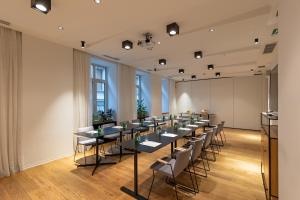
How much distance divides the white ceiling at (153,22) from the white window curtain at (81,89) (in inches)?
18.2

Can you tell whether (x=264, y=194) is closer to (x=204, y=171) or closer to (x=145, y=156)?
(x=204, y=171)

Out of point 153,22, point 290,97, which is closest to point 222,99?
point 153,22

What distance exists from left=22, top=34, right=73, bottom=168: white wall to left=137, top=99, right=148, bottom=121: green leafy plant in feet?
11.2

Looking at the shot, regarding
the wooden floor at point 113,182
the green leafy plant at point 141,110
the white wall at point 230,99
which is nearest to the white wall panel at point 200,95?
the white wall at point 230,99

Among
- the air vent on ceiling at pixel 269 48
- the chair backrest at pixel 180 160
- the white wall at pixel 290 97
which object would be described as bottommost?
the chair backrest at pixel 180 160

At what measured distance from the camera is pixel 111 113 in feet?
19.3

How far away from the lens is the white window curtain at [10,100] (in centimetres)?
305

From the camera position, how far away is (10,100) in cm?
314

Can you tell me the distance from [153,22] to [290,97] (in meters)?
2.35

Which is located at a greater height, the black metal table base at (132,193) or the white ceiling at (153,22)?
the white ceiling at (153,22)

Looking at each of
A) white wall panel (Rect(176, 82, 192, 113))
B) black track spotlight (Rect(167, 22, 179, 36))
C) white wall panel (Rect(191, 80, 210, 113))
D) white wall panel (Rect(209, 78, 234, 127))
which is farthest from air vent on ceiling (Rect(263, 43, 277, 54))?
white wall panel (Rect(176, 82, 192, 113))

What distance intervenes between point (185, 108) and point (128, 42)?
749 centimetres

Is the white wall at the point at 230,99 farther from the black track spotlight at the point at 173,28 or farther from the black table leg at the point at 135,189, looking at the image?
the black table leg at the point at 135,189

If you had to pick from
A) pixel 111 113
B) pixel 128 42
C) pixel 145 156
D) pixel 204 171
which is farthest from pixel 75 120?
pixel 204 171
